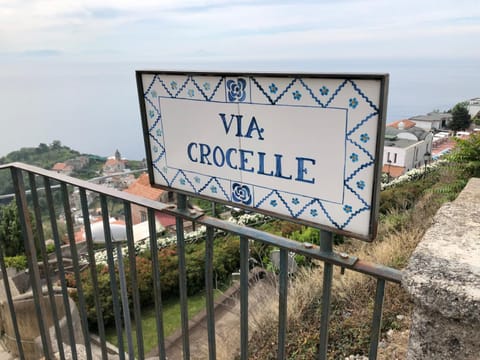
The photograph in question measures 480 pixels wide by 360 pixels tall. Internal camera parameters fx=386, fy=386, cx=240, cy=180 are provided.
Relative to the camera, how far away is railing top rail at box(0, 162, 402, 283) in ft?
2.95

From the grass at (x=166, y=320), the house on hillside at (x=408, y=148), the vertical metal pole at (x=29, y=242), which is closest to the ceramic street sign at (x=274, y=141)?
the vertical metal pole at (x=29, y=242)

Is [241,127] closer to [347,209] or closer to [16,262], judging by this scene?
[347,209]

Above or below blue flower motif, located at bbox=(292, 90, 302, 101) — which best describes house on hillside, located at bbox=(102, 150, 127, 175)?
below

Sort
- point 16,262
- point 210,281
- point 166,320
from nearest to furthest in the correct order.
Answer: point 210,281 → point 166,320 → point 16,262

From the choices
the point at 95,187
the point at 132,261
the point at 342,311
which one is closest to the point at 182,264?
the point at 132,261

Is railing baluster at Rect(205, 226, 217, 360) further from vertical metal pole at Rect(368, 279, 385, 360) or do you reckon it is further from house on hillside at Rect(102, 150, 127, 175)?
house on hillside at Rect(102, 150, 127, 175)

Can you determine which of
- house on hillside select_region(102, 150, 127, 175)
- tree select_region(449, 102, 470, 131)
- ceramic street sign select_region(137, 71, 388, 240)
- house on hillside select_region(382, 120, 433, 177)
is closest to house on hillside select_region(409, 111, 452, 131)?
tree select_region(449, 102, 470, 131)

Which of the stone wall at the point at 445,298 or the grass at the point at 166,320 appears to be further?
the grass at the point at 166,320

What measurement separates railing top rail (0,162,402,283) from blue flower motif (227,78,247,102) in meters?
0.37

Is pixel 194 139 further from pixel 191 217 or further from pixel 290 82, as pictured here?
pixel 290 82

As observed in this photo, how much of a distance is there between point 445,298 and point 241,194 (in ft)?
1.80

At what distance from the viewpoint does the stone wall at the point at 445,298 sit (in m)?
0.77

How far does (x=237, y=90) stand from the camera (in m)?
1.00

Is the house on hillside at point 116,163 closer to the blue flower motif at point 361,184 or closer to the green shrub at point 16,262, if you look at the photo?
the green shrub at point 16,262
